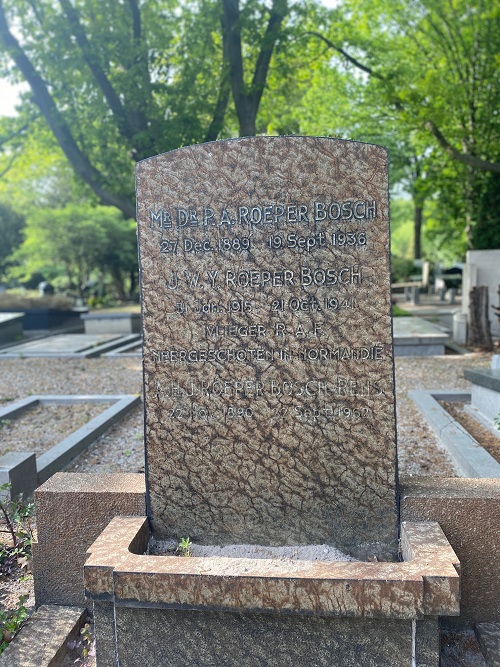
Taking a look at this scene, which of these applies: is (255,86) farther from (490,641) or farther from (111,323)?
(490,641)

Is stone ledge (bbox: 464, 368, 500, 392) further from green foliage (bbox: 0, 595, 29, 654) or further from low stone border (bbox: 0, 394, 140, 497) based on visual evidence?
green foliage (bbox: 0, 595, 29, 654)

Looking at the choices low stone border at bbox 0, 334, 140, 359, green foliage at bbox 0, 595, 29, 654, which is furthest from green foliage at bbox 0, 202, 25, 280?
green foliage at bbox 0, 595, 29, 654

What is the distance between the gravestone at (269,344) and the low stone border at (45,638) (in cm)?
60

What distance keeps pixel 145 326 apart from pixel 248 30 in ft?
36.0

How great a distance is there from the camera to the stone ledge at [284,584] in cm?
216

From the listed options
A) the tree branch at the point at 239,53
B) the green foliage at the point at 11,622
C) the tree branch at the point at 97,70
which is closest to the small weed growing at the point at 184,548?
the green foliage at the point at 11,622

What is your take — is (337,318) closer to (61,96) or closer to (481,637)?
(481,637)

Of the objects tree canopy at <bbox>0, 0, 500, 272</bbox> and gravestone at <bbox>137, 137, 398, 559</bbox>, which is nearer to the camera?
gravestone at <bbox>137, 137, 398, 559</bbox>

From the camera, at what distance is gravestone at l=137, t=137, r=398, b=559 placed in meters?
2.71

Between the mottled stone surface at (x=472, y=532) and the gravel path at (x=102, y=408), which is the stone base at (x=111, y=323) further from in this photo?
the mottled stone surface at (x=472, y=532)

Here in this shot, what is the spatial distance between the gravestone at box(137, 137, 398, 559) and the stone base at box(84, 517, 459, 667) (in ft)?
1.65

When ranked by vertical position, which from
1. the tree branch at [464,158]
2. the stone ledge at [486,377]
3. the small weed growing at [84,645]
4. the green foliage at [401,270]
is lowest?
the small weed growing at [84,645]

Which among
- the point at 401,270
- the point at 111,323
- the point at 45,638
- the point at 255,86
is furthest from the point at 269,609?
the point at 401,270

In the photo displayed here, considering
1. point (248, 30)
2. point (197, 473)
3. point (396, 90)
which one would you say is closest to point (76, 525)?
point (197, 473)
